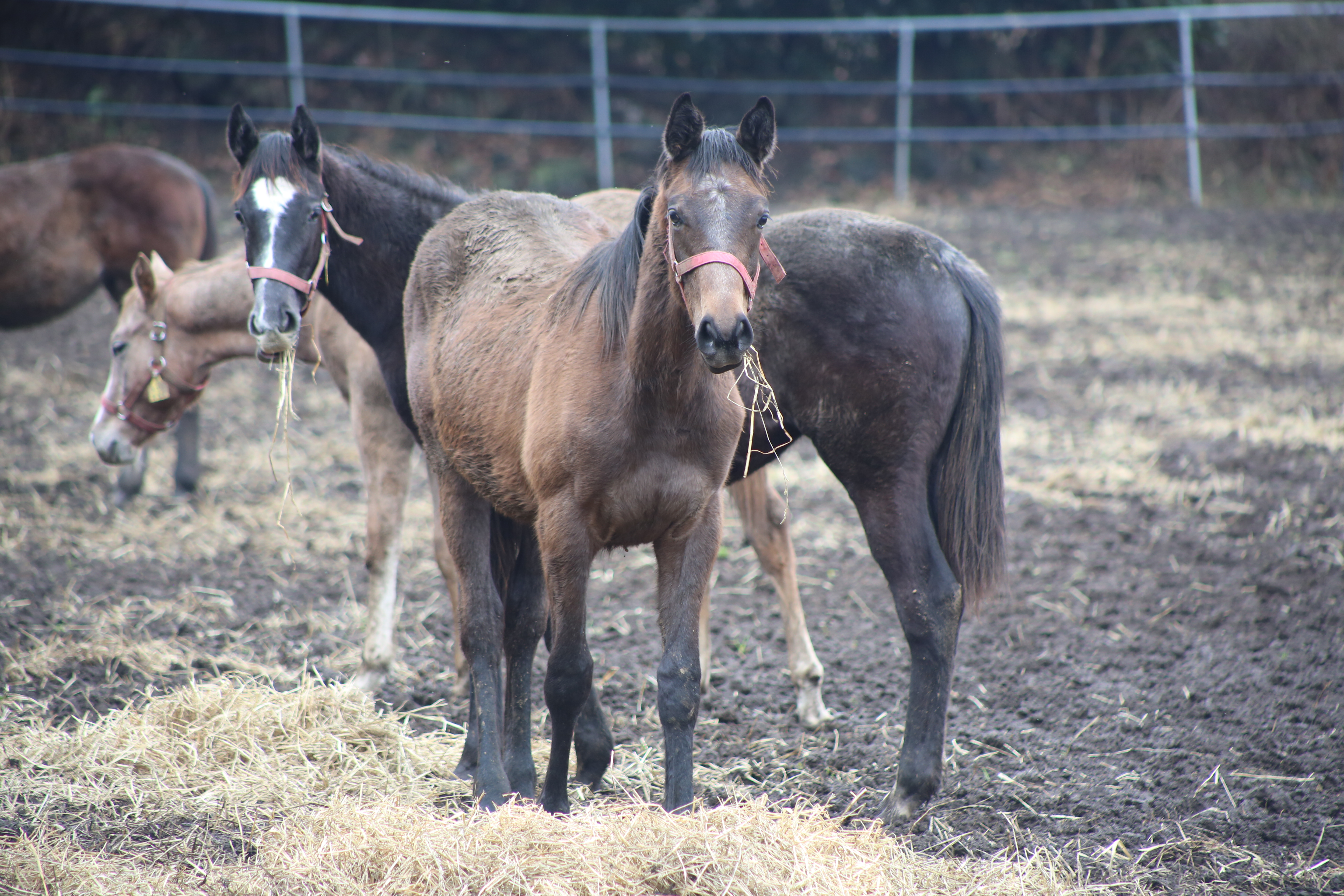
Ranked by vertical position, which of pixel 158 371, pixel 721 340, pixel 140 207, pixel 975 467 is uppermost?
pixel 140 207

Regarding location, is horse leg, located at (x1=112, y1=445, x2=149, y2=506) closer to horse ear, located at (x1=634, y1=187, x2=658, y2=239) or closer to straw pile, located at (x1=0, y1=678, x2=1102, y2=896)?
straw pile, located at (x1=0, y1=678, x2=1102, y2=896)

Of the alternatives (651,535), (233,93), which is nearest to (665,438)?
(651,535)

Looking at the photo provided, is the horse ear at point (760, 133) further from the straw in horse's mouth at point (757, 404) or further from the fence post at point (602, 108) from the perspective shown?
the fence post at point (602, 108)

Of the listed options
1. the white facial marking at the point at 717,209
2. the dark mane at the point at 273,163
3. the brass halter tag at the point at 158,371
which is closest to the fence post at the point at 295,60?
the brass halter tag at the point at 158,371

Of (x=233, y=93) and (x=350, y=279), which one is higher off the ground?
(x=233, y=93)

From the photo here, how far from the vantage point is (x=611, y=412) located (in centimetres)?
254

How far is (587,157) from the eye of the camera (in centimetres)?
1384

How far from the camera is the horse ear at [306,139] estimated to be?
3.42 m

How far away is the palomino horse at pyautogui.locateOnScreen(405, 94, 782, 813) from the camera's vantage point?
95.6 inches

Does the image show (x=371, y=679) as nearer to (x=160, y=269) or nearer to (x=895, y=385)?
(x=160, y=269)

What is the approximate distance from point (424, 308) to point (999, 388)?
1.93m

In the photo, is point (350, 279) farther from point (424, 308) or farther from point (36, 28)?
point (36, 28)

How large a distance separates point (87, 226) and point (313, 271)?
3954 millimetres

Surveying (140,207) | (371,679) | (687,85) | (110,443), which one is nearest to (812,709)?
(371,679)
